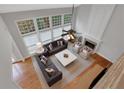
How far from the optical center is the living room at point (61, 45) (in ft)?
11.4

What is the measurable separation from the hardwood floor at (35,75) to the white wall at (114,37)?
0.51 metres

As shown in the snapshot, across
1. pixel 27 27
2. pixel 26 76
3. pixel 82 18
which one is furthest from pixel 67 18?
pixel 26 76

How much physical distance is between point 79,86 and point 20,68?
2937 millimetres

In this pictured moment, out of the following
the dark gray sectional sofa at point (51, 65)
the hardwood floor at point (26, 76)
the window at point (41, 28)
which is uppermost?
the window at point (41, 28)

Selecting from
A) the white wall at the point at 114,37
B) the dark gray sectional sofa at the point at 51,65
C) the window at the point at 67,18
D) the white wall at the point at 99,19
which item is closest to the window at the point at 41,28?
the window at the point at 67,18

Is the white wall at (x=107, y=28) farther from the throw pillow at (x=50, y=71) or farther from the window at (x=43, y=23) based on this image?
the throw pillow at (x=50, y=71)

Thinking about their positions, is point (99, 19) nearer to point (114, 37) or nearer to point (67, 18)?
point (114, 37)

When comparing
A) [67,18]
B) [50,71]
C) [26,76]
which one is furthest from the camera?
[67,18]

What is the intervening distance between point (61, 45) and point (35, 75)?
2213 millimetres

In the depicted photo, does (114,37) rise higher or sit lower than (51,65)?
higher

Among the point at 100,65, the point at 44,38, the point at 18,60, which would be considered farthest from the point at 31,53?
the point at 100,65

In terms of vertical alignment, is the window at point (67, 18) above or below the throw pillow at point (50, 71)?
above

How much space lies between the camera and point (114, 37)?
3932 millimetres

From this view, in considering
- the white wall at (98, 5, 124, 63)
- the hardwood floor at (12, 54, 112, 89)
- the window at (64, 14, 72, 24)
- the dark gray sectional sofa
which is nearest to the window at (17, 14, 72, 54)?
the window at (64, 14, 72, 24)
